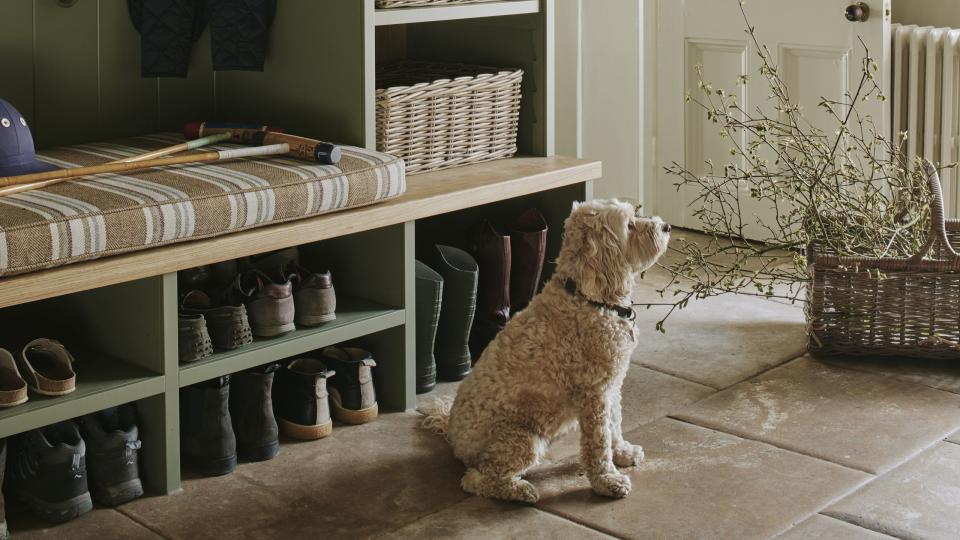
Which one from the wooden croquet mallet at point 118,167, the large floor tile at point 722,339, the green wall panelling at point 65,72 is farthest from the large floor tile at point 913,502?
the green wall panelling at point 65,72

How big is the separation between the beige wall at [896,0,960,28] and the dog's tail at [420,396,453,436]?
104 inches

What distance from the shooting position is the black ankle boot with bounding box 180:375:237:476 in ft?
8.09

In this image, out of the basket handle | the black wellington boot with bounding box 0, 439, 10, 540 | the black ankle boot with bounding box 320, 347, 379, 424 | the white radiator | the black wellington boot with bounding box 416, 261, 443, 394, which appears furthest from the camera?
the white radiator

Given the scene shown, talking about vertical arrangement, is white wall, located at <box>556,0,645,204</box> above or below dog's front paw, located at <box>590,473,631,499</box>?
above

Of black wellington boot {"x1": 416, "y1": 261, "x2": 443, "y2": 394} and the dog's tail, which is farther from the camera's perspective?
black wellington boot {"x1": 416, "y1": 261, "x2": 443, "y2": 394}

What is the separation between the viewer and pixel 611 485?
7.81 ft

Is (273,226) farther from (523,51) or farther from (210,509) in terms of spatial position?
(523,51)

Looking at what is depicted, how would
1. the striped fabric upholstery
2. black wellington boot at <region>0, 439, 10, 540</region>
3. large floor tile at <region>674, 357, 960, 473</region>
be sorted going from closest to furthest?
1. the striped fabric upholstery
2. black wellington boot at <region>0, 439, 10, 540</region>
3. large floor tile at <region>674, 357, 960, 473</region>

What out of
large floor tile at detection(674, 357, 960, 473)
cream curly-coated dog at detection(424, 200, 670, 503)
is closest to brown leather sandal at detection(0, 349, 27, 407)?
cream curly-coated dog at detection(424, 200, 670, 503)

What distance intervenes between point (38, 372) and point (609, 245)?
3.72 feet

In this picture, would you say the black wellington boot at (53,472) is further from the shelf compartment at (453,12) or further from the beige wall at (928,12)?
the beige wall at (928,12)

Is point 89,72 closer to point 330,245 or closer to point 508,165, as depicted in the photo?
point 330,245

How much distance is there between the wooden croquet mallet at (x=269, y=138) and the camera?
262cm

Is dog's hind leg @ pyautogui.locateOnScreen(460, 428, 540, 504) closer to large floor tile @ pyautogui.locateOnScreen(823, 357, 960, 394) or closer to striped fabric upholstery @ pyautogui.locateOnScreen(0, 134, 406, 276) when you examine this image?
striped fabric upholstery @ pyautogui.locateOnScreen(0, 134, 406, 276)
